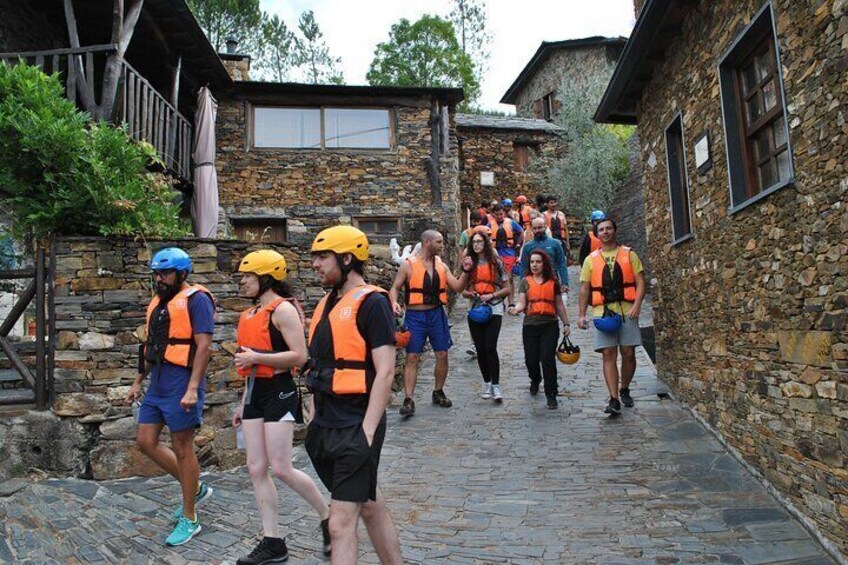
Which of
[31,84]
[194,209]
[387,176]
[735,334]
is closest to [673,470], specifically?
[735,334]

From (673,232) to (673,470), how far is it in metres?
2.91

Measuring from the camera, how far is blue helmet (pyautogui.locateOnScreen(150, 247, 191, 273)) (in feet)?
13.1

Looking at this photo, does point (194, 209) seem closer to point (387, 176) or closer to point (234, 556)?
point (387, 176)

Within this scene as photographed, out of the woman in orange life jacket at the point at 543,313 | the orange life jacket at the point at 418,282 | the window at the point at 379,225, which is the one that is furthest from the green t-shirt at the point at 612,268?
the window at the point at 379,225

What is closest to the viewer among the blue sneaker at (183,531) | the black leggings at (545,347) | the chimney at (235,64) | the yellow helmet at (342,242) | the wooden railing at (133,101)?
the yellow helmet at (342,242)

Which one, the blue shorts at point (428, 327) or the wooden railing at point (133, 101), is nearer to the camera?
the blue shorts at point (428, 327)

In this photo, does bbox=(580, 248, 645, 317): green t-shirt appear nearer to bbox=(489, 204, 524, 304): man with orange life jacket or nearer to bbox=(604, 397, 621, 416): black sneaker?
bbox=(604, 397, 621, 416): black sneaker

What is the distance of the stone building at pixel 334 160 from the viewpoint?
1370 cm

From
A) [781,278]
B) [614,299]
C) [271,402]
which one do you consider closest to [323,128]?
[614,299]

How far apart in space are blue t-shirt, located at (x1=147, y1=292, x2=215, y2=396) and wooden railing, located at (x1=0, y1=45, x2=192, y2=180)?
15.6 feet

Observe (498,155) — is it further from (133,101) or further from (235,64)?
(133,101)

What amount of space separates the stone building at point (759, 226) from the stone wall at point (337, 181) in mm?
7591

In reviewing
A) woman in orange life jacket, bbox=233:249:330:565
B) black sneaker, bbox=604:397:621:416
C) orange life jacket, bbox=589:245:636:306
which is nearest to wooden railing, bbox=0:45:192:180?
woman in orange life jacket, bbox=233:249:330:565

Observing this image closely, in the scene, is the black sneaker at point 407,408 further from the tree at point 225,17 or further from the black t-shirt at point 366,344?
the tree at point 225,17
